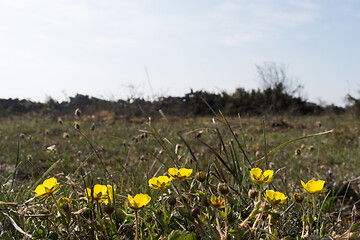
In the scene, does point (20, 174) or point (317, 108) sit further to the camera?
point (317, 108)

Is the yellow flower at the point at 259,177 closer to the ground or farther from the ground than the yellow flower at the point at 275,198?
farther from the ground

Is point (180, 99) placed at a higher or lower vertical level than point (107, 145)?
higher

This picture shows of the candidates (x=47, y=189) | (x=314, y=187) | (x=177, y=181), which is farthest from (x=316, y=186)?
(x=177, y=181)

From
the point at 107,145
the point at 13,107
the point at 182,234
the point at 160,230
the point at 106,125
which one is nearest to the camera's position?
the point at 182,234

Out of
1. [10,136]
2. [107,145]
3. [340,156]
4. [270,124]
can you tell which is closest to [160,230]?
[340,156]

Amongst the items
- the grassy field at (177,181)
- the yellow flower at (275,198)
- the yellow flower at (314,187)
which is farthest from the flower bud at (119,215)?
the yellow flower at (314,187)

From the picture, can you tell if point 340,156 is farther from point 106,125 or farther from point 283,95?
point 283,95

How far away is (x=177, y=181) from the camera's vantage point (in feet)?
6.25

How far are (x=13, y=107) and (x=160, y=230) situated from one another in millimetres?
16110

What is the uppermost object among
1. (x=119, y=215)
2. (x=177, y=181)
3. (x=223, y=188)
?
(x=223, y=188)

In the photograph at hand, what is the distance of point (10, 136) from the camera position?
764cm

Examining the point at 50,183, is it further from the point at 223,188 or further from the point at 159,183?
the point at 223,188

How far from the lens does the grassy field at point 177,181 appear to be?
896 mm

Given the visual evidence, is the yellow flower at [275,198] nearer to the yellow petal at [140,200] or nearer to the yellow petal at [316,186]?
the yellow petal at [316,186]
